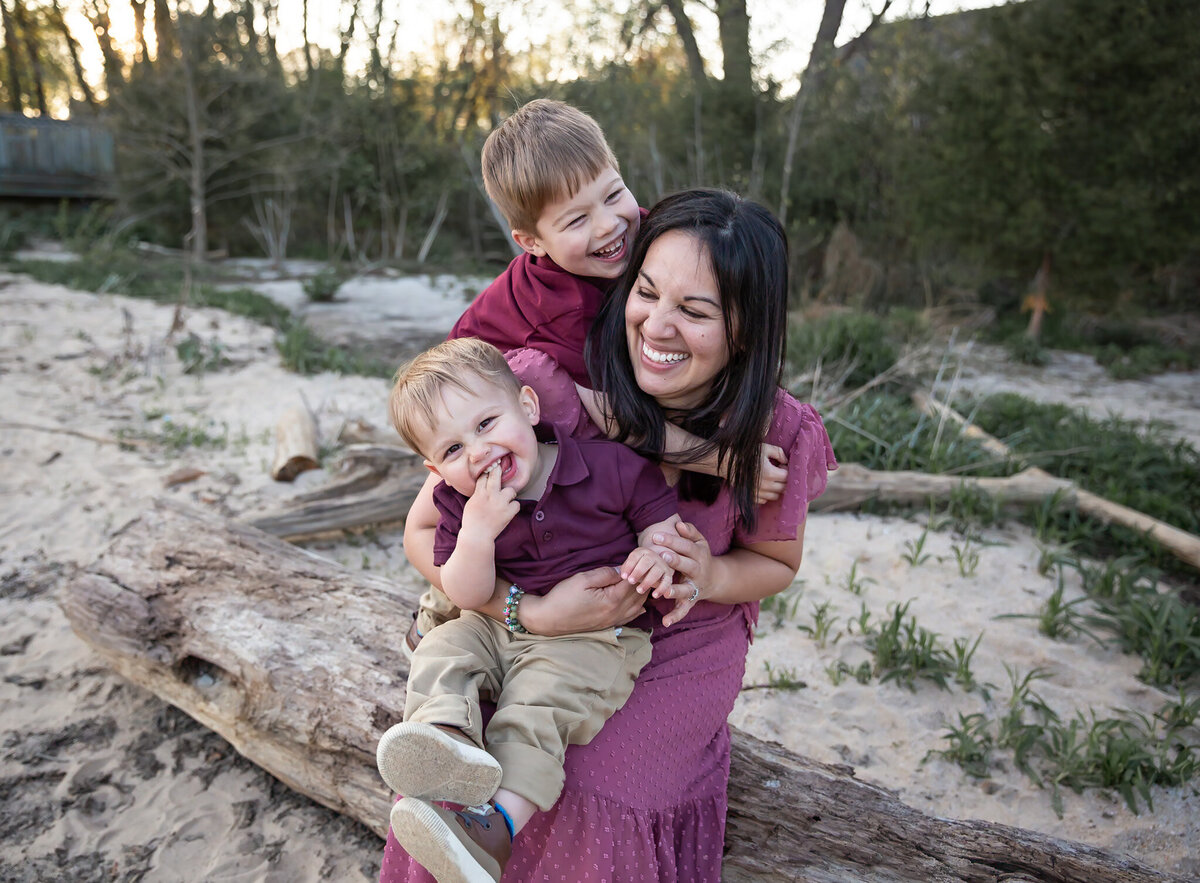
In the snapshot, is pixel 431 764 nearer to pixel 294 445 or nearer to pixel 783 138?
pixel 294 445

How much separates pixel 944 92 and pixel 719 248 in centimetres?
897

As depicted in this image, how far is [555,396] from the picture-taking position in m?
1.86

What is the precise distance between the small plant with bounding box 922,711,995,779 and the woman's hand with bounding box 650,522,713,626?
1445 millimetres

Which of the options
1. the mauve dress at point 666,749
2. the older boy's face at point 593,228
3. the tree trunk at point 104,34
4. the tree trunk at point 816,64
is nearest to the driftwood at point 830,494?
the mauve dress at point 666,749

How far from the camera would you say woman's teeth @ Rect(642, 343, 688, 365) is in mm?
1697

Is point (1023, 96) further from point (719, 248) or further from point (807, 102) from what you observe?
point (719, 248)

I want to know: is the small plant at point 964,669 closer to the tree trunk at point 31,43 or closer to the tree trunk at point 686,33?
the tree trunk at point 686,33

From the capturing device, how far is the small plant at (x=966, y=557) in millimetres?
3859

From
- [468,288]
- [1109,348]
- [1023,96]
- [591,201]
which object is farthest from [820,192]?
[591,201]

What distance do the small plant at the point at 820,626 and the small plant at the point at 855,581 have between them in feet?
0.84

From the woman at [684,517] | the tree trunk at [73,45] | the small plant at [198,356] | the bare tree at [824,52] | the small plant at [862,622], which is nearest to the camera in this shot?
the woman at [684,517]

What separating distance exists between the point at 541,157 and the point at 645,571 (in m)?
0.87

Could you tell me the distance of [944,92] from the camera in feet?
30.2

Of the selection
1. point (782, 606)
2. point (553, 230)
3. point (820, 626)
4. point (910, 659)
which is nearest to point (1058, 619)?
point (910, 659)
